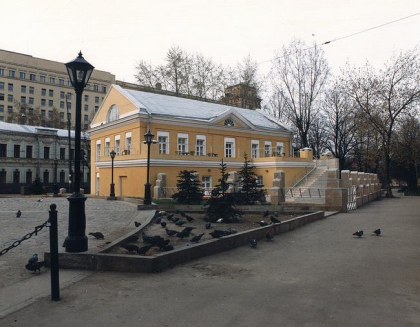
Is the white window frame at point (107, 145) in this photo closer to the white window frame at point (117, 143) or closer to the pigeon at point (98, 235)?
the white window frame at point (117, 143)

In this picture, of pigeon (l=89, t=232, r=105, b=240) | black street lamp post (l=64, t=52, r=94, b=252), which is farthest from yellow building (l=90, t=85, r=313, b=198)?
black street lamp post (l=64, t=52, r=94, b=252)

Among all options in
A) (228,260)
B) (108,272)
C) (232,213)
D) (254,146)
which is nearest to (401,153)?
(254,146)

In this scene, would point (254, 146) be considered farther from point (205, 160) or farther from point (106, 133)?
point (106, 133)

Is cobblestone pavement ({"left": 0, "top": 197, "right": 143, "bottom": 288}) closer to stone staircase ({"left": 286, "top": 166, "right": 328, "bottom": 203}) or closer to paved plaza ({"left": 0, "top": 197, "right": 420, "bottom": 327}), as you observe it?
paved plaza ({"left": 0, "top": 197, "right": 420, "bottom": 327})

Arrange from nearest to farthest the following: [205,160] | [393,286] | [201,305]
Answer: [201,305]
[393,286]
[205,160]

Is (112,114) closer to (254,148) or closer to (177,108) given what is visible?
(177,108)

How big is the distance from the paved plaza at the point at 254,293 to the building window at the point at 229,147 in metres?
26.6

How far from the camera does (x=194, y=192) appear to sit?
20.6 m

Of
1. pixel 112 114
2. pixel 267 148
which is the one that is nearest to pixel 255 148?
pixel 267 148

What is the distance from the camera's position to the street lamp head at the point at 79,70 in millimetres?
7734

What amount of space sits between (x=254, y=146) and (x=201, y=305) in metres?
34.1

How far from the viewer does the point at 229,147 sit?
36438 millimetres

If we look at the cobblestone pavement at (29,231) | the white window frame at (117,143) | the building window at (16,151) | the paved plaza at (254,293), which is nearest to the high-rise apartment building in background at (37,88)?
the building window at (16,151)

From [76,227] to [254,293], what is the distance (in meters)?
4.03
